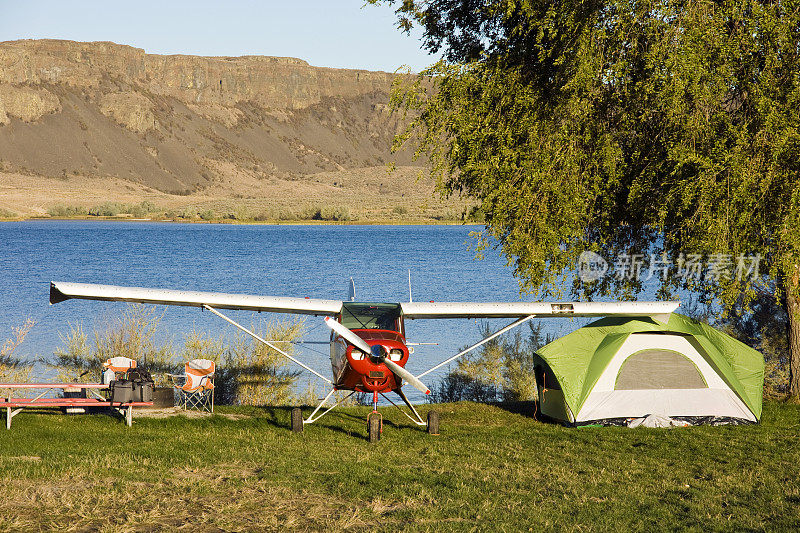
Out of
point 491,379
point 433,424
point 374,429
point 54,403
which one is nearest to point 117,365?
point 54,403

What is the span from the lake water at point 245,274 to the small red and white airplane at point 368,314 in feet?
18.6

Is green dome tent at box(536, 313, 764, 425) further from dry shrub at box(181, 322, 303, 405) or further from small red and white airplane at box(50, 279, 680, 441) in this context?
dry shrub at box(181, 322, 303, 405)

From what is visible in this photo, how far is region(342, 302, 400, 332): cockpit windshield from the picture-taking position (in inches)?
433

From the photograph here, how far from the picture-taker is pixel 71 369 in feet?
50.1

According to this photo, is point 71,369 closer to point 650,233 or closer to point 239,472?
point 239,472

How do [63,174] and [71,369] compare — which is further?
[63,174]

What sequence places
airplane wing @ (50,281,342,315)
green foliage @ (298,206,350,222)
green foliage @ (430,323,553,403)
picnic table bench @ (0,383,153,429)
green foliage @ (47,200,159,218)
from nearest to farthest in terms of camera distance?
picnic table bench @ (0,383,153,429), airplane wing @ (50,281,342,315), green foliage @ (430,323,553,403), green foliage @ (298,206,350,222), green foliage @ (47,200,159,218)

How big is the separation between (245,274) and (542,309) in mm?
33412

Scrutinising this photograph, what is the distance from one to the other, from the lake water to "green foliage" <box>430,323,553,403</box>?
3.06 ft

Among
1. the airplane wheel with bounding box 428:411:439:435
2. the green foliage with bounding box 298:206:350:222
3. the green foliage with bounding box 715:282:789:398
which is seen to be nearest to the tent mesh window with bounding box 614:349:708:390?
the airplane wheel with bounding box 428:411:439:435

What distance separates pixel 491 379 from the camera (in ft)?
54.1

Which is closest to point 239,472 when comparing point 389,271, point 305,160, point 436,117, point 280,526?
point 280,526

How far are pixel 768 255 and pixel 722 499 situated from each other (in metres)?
5.36

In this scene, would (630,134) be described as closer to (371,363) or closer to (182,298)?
(371,363)
